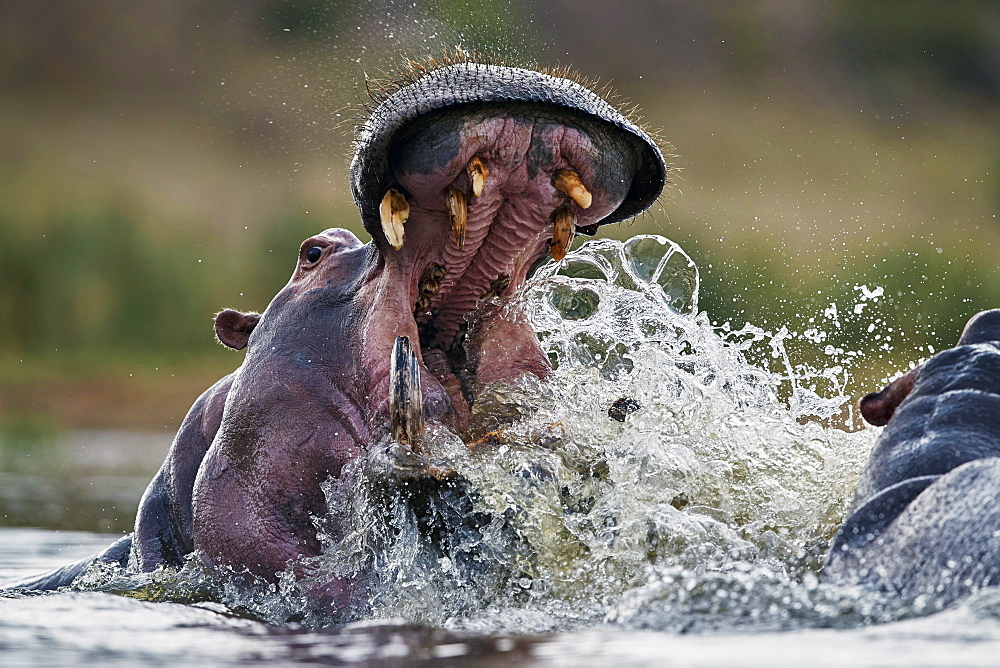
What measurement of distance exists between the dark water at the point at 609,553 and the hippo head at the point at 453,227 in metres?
0.15

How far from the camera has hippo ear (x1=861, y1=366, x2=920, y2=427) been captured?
9.32 feet

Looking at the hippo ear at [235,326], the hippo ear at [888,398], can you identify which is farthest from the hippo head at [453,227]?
the hippo ear at [888,398]

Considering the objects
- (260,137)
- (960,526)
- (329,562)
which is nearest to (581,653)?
(960,526)

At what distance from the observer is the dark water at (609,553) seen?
7.57 ft

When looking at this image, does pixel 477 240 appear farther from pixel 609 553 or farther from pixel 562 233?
pixel 609 553

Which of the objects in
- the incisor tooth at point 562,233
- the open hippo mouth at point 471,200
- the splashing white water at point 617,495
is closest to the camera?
the splashing white water at point 617,495

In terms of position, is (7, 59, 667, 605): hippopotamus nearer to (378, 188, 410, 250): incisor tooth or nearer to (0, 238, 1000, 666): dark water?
(378, 188, 410, 250): incisor tooth

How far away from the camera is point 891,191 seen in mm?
19672

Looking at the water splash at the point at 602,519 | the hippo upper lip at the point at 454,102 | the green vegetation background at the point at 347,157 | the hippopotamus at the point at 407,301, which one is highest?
the green vegetation background at the point at 347,157

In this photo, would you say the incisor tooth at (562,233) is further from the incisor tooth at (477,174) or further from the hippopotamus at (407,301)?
the incisor tooth at (477,174)

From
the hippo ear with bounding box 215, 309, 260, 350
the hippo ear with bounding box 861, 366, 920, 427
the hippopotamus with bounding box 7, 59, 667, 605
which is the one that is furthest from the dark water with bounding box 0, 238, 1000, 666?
the hippo ear with bounding box 215, 309, 260, 350

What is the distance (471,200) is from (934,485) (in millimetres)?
1192

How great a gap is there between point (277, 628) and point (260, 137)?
54.8ft

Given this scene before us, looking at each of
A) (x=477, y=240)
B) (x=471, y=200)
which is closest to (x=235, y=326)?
(x=477, y=240)
